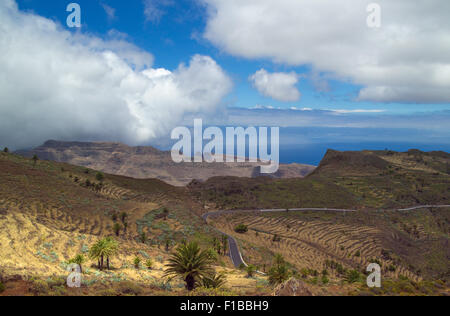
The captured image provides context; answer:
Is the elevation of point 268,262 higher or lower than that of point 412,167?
lower

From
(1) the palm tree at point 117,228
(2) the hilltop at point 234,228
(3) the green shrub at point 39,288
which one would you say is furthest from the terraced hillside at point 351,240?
(3) the green shrub at point 39,288

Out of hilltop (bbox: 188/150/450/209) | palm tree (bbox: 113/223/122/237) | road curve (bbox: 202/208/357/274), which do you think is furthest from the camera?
hilltop (bbox: 188/150/450/209)

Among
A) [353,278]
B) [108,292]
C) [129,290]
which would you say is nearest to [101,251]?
[129,290]

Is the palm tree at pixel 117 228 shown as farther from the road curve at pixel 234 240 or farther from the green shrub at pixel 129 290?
the green shrub at pixel 129 290

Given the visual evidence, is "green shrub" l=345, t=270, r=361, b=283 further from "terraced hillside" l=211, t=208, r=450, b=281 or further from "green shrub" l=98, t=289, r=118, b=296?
"green shrub" l=98, t=289, r=118, b=296

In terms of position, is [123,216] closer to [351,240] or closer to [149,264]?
[149,264]

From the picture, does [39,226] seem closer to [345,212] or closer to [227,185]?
[345,212]

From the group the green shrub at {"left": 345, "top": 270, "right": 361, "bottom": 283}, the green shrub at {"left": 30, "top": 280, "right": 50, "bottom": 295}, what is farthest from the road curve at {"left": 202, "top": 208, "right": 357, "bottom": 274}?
the green shrub at {"left": 30, "top": 280, "right": 50, "bottom": 295}

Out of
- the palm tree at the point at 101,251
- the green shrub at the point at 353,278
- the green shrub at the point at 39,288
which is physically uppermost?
the green shrub at the point at 39,288

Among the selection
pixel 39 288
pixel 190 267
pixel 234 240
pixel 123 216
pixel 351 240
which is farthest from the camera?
pixel 351 240

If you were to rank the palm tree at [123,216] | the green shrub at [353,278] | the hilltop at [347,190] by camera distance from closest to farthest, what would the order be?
the green shrub at [353,278], the palm tree at [123,216], the hilltop at [347,190]
